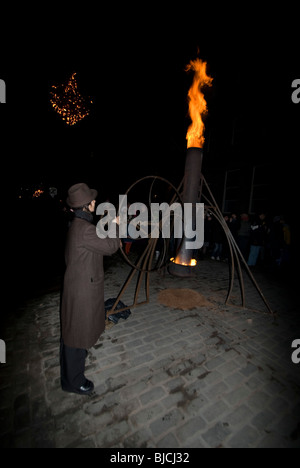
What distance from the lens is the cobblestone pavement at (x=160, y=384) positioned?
1.97 m

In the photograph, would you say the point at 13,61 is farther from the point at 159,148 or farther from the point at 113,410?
the point at 113,410

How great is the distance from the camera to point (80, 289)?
2.22 m

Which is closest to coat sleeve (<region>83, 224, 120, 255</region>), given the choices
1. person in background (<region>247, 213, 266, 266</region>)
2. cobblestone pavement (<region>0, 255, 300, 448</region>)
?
cobblestone pavement (<region>0, 255, 300, 448</region>)

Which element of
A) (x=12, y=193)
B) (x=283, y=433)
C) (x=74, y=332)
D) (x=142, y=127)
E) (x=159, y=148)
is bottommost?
(x=283, y=433)

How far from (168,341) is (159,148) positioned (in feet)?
56.7

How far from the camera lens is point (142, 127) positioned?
1833 cm

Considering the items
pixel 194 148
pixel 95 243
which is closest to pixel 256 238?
pixel 194 148

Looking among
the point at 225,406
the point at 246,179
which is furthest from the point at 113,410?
the point at 246,179

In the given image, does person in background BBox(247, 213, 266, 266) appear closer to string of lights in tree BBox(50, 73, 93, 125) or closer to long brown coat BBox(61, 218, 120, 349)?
long brown coat BBox(61, 218, 120, 349)

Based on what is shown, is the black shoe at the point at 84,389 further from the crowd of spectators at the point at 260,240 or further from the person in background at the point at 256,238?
the person in background at the point at 256,238

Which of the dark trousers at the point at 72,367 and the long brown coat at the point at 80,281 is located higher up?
the long brown coat at the point at 80,281

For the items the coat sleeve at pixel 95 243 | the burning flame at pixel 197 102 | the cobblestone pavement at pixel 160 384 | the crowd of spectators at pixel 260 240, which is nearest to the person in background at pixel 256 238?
the crowd of spectators at pixel 260 240

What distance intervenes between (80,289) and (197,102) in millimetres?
5584

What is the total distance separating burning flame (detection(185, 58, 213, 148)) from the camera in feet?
17.1
